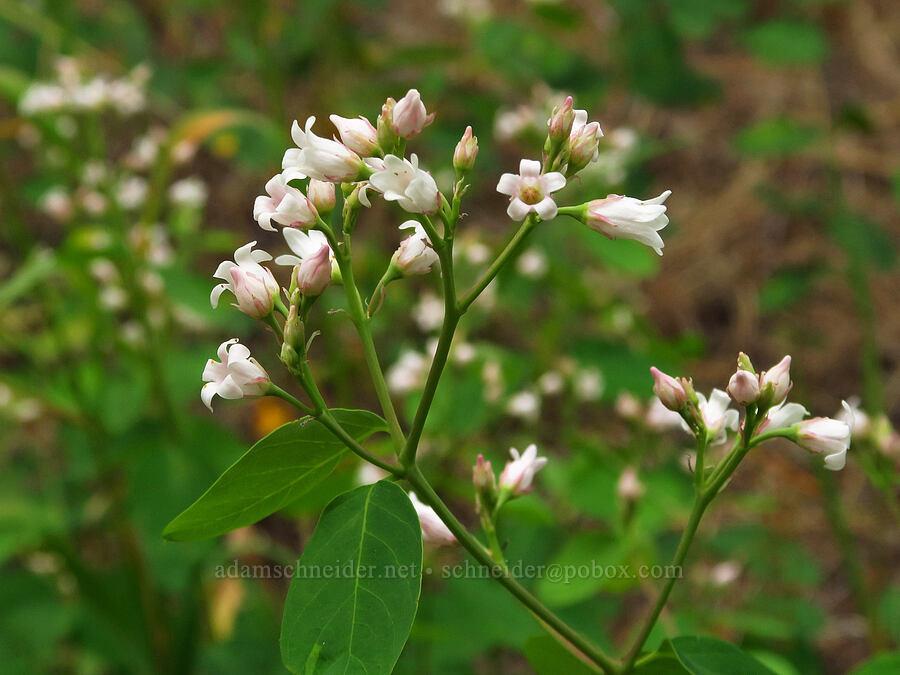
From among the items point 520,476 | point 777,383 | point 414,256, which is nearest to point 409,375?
point 520,476

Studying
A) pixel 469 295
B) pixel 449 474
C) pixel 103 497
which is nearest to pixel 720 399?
pixel 469 295

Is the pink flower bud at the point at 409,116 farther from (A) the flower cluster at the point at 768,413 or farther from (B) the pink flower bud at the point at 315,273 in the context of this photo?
(A) the flower cluster at the point at 768,413

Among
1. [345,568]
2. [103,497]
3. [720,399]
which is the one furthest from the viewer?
[103,497]

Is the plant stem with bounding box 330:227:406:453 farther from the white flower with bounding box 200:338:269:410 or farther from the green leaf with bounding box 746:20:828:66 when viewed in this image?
the green leaf with bounding box 746:20:828:66

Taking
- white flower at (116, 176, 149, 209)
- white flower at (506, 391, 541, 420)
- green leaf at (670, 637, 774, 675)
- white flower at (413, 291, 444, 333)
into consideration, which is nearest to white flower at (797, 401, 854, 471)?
green leaf at (670, 637, 774, 675)

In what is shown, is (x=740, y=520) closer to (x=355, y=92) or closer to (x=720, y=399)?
(x=355, y=92)

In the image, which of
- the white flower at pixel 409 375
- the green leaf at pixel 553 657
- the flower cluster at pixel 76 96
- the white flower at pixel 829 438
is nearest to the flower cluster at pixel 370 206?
the white flower at pixel 829 438
